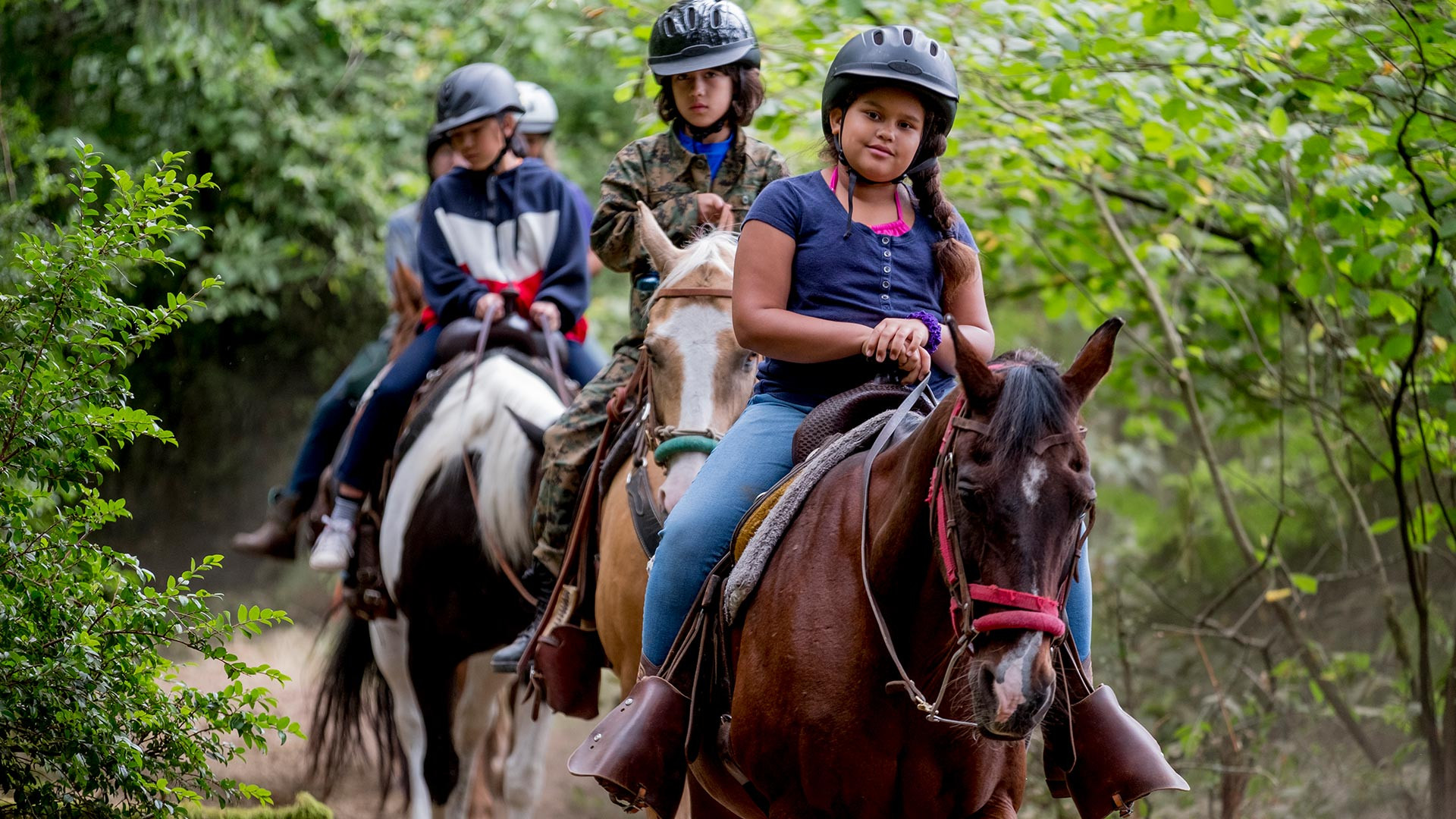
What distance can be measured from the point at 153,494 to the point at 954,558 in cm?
1076

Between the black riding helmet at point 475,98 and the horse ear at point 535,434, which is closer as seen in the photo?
the horse ear at point 535,434

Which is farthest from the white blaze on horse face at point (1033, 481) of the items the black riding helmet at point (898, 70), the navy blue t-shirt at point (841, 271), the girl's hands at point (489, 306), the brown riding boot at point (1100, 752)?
the girl's hands at point (489, 306)

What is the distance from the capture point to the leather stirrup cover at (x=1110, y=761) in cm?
297

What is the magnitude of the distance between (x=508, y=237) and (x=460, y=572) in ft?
5.29

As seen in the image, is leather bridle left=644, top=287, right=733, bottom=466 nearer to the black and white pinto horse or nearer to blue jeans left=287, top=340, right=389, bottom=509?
the black and white pinto horse

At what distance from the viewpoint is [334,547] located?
245 inches

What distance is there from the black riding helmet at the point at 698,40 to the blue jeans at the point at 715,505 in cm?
177

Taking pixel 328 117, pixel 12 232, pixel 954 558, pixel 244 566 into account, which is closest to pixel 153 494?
pixel 244 566

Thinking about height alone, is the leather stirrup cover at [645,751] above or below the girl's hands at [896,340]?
below

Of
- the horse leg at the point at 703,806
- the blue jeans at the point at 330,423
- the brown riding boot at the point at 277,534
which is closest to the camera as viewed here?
the horse leg at the point at 703,806

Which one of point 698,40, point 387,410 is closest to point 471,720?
point 387,410

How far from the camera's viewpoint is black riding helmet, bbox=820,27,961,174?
3301mm

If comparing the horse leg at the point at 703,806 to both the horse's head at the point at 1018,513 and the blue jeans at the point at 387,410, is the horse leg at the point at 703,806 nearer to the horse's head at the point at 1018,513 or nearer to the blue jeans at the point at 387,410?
the horse's head at the point at 1018,513

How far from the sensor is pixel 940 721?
277 centimetres
